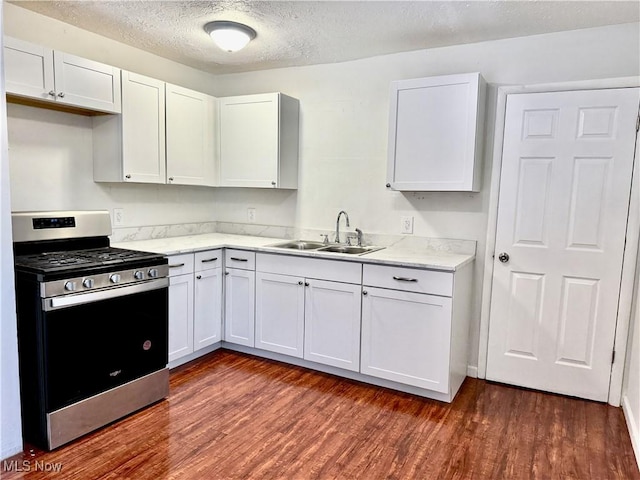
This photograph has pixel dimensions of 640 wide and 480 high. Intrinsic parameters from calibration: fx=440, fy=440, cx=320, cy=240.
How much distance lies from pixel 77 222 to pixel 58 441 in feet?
4.30

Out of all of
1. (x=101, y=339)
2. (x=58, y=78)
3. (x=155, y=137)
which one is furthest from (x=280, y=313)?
(x=58, y=78)

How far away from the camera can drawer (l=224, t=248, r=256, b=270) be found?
10.9ft

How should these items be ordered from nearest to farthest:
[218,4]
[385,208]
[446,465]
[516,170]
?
[446,465], [218,4], [516,170], [385,208]

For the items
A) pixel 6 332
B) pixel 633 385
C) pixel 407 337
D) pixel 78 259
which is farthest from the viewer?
pixel 407 337

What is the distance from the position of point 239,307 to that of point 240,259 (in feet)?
1.24

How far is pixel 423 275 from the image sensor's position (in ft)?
8.85

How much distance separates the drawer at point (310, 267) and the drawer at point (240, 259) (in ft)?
0.18

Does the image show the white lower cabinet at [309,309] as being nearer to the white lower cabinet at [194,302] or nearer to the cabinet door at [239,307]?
the cabinet door at [239,307]

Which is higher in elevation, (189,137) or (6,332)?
(189,137)

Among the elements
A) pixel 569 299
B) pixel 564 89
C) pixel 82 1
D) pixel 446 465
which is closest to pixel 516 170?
pixel 564 89

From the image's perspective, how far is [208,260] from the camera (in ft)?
10.8

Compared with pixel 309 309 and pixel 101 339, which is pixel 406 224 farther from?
pixel 101 339

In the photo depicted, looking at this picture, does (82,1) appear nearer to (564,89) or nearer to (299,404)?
(299,404)

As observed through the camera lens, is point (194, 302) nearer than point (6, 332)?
No
